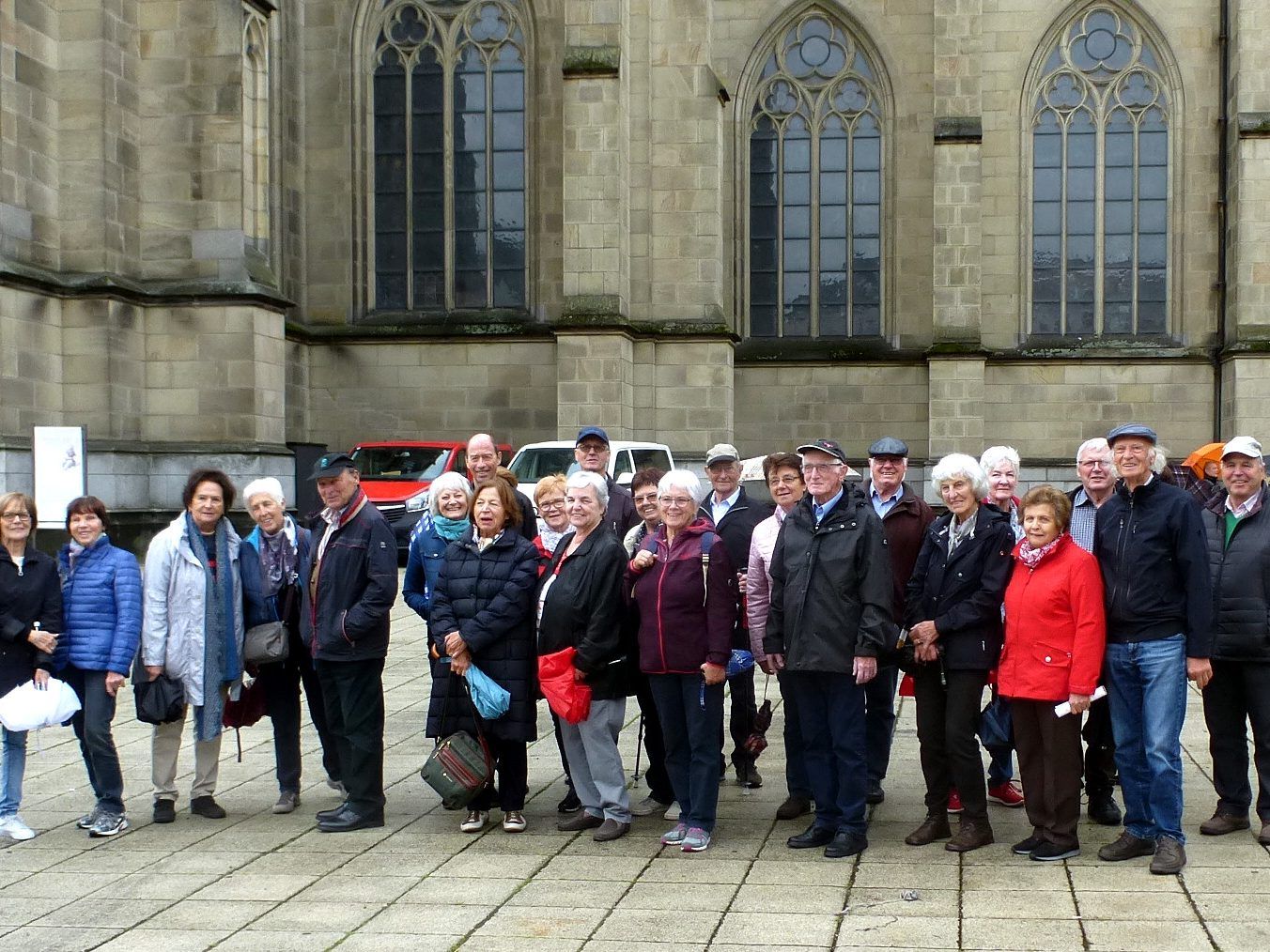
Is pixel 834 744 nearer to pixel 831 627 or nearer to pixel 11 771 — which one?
pixel 831 627

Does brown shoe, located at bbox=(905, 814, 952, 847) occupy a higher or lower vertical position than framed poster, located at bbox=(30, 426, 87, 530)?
lower

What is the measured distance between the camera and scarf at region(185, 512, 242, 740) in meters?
7.30

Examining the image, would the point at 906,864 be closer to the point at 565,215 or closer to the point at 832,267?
the point at 565,215

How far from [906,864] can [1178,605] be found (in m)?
1.61

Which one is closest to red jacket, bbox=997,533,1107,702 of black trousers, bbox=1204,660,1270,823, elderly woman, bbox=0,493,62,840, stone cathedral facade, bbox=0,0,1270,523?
black trousers, bbox=1204,660,1270,823

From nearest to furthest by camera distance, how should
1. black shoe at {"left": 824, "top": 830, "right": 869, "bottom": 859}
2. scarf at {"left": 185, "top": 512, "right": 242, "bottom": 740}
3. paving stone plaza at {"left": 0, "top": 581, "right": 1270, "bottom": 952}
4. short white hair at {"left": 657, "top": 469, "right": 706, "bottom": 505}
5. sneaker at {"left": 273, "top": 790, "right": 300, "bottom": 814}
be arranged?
paving stone plaza at {"left": 0, "top": 581, "right": 1270, "bottom": 952} → black shoe at {"left": 824, "top": 830, "right": 869, "bottom": 859} → short white hair at {"left": 657, "top": 469, "right": 706, "bottom": 505} → scarf at {"left": 185, "top": 512, "right": 242, "bottom": 740} → sneaker at {"left": 273, "top": 790, "right": 300, "bottom": 814}

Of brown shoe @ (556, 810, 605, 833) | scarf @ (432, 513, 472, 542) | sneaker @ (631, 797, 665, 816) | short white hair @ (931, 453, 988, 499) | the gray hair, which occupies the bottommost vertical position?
sneaker @ (631, 797, 665, 816)

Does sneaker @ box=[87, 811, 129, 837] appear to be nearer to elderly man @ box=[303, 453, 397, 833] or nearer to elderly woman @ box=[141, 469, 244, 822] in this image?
elderly woman @ box=[141, 469, 244, 822]

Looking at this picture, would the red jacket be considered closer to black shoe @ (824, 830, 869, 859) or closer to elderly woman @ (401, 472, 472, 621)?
black shoe @ (824, 830, 869, 859)

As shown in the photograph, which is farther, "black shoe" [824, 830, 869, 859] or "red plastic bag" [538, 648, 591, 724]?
"red plastic bag" [538, 648, 591, 724]

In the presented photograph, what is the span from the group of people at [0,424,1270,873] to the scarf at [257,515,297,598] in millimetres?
14

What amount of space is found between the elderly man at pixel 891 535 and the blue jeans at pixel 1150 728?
109cm

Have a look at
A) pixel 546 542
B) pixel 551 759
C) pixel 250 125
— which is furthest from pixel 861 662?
pixel 250 125

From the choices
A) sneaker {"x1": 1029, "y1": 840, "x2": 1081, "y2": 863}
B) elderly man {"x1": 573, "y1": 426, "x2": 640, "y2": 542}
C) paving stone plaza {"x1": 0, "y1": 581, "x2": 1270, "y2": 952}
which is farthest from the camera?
elderly man {"x1": 573, "y1": 426, "x2": 640, "y2": 542}
